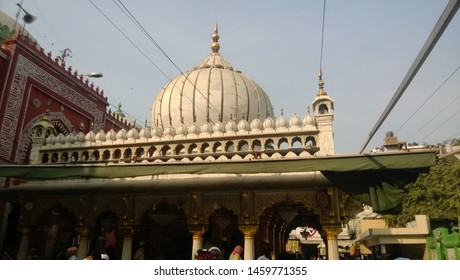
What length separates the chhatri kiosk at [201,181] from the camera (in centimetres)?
721

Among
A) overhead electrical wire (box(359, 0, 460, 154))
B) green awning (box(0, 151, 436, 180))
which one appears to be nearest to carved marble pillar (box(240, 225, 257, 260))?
green awning (box(0, 151, 436, 180))

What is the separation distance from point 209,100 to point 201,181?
5654mm

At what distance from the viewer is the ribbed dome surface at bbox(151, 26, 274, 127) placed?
45.0ft

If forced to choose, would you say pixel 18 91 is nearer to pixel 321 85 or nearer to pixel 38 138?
pixel 38 138

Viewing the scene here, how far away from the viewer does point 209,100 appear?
13828 mm

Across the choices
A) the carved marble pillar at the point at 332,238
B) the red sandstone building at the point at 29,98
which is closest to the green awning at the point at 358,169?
the carved marble pillar at the point at 332,238

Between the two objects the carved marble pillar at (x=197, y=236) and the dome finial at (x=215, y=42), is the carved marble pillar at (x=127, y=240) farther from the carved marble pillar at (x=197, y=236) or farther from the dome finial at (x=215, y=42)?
the dome finial at (x=215, y=42)

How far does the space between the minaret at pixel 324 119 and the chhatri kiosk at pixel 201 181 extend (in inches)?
1.0

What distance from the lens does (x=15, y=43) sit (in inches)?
539

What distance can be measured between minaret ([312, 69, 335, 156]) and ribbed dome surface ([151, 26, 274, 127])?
510 centimetres

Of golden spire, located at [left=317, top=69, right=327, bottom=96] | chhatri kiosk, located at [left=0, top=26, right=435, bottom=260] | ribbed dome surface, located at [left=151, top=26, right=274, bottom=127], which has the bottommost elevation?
chhatri kiosk, located at [left=0, top=26, right=435, bottom=260]

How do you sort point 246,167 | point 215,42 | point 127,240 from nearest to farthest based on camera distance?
point 246,167 → point 127,240 → point 215,42

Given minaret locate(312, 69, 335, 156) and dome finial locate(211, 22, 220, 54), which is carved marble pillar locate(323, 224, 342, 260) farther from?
dome finial locate(211, 22, 220, 54)

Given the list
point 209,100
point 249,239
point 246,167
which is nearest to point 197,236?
point 249,239
